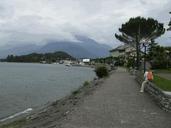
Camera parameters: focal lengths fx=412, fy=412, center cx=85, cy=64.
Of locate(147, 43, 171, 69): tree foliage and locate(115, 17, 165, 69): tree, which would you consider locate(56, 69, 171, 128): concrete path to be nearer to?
locate(147, 43, 171, 69): tree foliage

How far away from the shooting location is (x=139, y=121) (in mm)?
14297

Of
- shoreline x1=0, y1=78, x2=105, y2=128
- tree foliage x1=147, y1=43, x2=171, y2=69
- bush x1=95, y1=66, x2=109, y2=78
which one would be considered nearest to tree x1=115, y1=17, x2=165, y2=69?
tree foliage x1=147, y1=43, x2=171, y2=69

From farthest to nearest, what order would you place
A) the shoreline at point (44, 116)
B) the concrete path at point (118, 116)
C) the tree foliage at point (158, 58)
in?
the tree foliage at point (158, 58), the shoreline at point (44, 116), the concrete path at point (118, 116)

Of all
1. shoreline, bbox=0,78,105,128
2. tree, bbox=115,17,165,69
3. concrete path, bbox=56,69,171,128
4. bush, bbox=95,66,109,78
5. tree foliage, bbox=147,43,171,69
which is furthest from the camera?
tree, bbox=115,17,165,69

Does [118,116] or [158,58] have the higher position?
[158,58]

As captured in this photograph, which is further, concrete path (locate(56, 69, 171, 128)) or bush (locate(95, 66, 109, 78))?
bush (locate(95, 66, 109, 78))

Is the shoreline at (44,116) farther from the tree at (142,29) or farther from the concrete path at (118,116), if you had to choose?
the tree at (142,29)

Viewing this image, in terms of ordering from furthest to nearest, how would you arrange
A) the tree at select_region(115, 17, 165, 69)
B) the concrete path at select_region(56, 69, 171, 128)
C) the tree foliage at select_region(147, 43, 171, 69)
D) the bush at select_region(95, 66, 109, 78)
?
the tree at select_region(115, 17, 165, 69)
the tree foliage at select_region(147, 43, 171, 69)
the bush at select_region(95, 66, 109, 78)
the concrete path at select_region(56, 69, 171, 128)

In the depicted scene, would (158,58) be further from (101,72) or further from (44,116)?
(44,116)

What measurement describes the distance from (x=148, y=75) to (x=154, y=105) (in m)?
6.73

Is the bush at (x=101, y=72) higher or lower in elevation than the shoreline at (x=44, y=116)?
higher

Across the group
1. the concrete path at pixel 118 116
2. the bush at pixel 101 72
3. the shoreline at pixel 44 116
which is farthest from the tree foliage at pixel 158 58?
the concrete path at pixel 118 116

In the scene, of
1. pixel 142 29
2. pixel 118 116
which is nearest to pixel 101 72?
pixel 142 29

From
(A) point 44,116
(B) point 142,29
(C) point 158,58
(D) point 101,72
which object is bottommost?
(A) point 44,116
